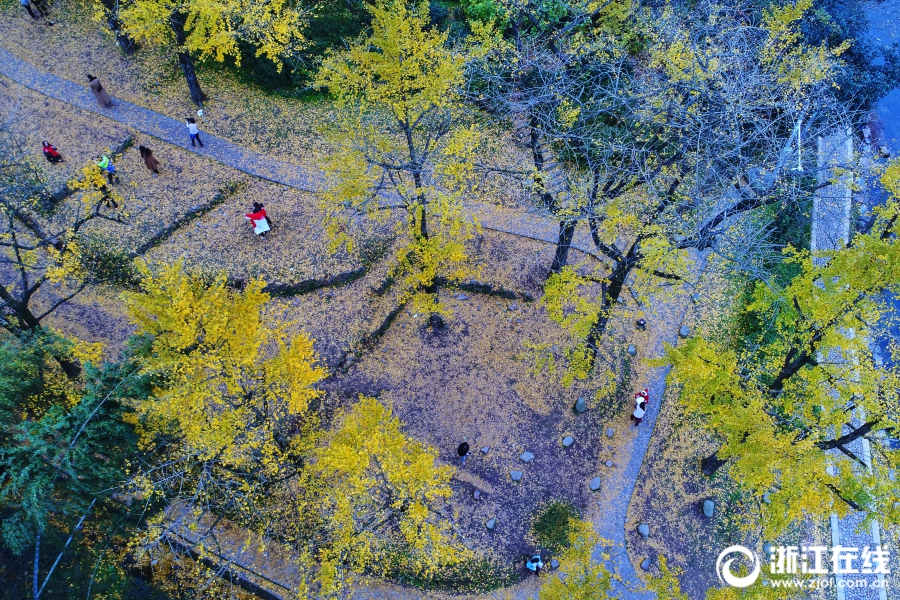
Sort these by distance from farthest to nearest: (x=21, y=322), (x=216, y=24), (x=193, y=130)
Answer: (x=193, y=130) → (x=216, y=24) → (x=21, y=322)

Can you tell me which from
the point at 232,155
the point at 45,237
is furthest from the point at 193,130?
the point at 45,237

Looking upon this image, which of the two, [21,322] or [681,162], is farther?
[681,162]

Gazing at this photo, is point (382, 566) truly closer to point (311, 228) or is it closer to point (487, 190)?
point (311, 228)

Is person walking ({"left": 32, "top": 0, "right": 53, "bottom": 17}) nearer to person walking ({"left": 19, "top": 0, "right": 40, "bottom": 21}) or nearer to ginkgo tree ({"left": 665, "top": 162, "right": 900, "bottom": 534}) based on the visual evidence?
person walking ({"left": 19, "top": 0, "right": 40, "bottom": 21})

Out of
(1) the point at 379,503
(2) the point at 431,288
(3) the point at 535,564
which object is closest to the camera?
(1) the point at 379,503

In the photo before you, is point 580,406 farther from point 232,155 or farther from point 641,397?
point 232,155

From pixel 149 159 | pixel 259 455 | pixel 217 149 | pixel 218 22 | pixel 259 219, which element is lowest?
pixel 259 455

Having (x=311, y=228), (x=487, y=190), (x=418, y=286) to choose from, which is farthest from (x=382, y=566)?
(x=487, y=190)
